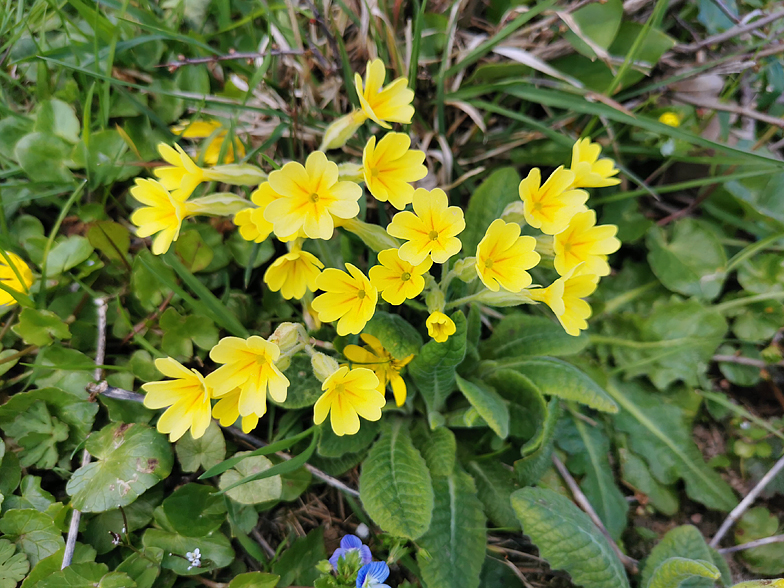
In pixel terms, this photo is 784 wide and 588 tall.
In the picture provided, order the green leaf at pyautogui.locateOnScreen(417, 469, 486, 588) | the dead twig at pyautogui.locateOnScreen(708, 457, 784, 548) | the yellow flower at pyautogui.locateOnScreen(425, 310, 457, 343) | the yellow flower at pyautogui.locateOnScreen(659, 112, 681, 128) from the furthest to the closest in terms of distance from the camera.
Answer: the yellow flower at pyautogui.locateOnScreen(659, 112, 681, 128) < the dead twig at pyautogui.locateOnScreen(708, 457, 784, 548) < the green leaf at pyautogui.locateOnScreen(417, 469, 486, 588) < the yellow flower at pyautogui.locateOnScreen(425, 310, 457, 343)

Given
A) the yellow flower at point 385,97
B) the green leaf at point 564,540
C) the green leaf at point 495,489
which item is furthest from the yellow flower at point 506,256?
the green leaf at point 495,489

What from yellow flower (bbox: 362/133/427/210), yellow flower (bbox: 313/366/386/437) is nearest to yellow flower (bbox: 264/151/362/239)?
yellow flower (bbox: 362/133/427/210)

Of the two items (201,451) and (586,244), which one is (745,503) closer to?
(586,244)

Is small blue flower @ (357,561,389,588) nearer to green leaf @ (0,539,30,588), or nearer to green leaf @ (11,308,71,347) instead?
green leaf @ (0,539,30,588)

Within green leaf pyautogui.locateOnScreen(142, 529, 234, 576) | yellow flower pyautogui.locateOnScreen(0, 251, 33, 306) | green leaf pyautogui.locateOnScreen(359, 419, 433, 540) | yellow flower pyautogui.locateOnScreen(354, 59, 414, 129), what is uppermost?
yellow flower pyautogui.locateOnScreen(354, 59, 414, 129)

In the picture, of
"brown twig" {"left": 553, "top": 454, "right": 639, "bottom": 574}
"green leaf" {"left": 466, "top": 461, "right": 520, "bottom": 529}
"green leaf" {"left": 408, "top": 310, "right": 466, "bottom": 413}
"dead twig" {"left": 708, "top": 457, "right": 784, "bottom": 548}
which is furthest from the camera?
"dead twig" {"left": 708, "top": 457, "right": 784, "bottom": 548}

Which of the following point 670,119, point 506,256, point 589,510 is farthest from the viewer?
point 670,119

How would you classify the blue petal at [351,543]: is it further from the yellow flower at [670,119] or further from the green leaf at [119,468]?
the yellow flower at [670,119]

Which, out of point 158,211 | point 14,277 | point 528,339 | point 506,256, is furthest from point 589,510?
point 14,277
